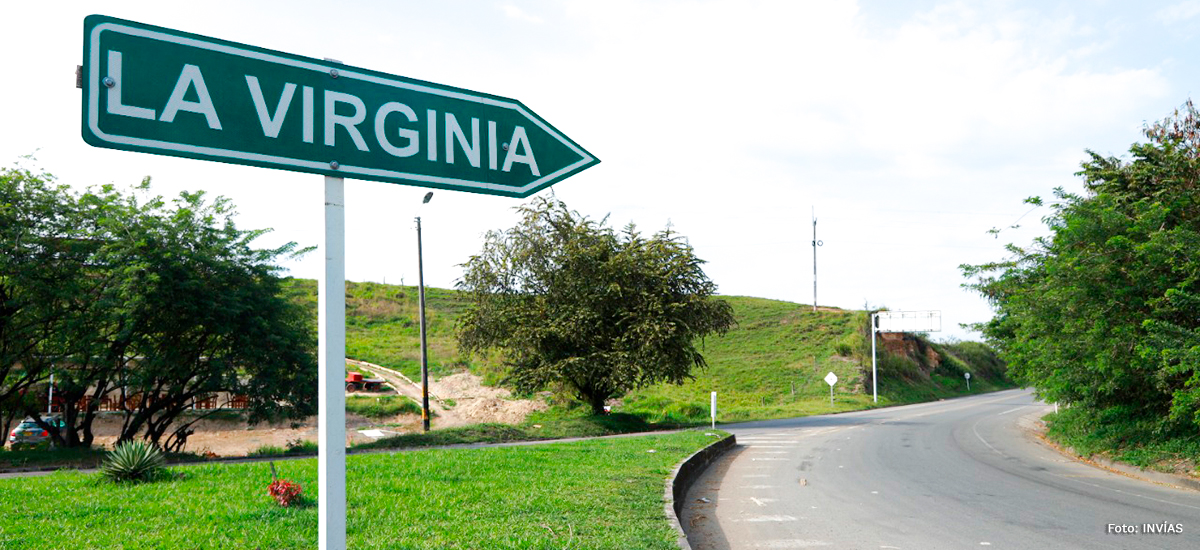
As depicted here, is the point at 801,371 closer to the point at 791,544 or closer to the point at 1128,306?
the point at 1128,306

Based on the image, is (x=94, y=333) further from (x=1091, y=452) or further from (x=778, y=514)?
(x=1091, y=452)

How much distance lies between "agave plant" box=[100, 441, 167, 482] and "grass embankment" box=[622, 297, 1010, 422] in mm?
22878

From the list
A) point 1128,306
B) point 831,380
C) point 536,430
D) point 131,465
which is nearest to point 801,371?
point 831,380

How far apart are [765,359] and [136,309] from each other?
41.7 m

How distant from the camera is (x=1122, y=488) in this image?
38.5ft

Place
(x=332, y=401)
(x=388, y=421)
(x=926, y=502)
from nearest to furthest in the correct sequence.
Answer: (x=332, y=401) < (x=926, y=502) < (x=388, y=421)

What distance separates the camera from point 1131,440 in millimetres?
14828

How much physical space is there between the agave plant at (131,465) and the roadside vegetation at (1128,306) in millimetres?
14211

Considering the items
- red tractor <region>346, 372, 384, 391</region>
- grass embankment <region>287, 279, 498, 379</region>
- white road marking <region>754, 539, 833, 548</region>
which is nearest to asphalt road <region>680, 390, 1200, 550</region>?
white road marking <region>754, 539, 833, 548</region>

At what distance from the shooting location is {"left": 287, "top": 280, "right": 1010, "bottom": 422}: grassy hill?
132ft

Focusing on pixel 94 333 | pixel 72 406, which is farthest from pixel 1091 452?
pixel 72 406

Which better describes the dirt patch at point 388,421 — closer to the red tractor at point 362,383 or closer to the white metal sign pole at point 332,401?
the red tractor at point 362,383

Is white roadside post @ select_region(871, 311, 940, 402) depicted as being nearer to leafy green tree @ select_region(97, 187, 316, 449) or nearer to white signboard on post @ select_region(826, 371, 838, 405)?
white signboard on post @ select_region(826, 371, 838, 405)

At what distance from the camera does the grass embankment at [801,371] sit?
3888 cm
